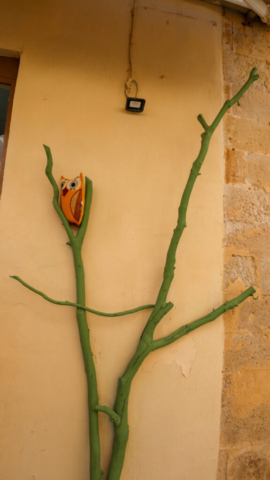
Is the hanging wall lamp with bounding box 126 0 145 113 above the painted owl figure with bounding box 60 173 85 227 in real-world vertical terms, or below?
above

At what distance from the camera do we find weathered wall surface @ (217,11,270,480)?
1.38 metres

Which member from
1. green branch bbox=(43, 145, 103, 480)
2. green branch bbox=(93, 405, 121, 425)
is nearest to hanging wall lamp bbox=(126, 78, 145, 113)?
green branch bbox=(43, 145, 103, 480)

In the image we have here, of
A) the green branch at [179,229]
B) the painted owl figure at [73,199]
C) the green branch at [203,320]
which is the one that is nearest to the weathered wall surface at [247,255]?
the green branch at [203,320]

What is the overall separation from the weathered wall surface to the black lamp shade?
1.47 feet

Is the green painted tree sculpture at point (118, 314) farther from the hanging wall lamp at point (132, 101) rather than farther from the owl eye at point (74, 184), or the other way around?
the hanging wall lamp at point (132, 101)

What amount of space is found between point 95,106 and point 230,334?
3.96 feet

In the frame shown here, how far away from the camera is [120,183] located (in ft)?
4.73

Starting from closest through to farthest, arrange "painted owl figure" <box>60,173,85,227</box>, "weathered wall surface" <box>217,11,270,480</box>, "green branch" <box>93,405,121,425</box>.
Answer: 1. "green branch" <box>93,405,121,425</box>
2. "painted owl figure" <box>60,173,85,227</box>
3. "weathered wall surface" <box>217,11,270,480</box>

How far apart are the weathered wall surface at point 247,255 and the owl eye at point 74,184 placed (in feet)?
2.32

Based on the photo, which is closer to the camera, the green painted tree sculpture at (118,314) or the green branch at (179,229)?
the green painted tree sculpture at (118,314)

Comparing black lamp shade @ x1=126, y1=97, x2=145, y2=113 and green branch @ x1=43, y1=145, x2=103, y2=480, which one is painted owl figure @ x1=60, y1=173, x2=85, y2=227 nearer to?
green branch @ x1=43, y1=145, x2=103, y2=480

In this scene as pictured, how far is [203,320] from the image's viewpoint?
1354 mm

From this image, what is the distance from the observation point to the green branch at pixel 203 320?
1.30 meters

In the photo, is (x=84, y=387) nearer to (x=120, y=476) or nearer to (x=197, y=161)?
(x=120, y=476)
